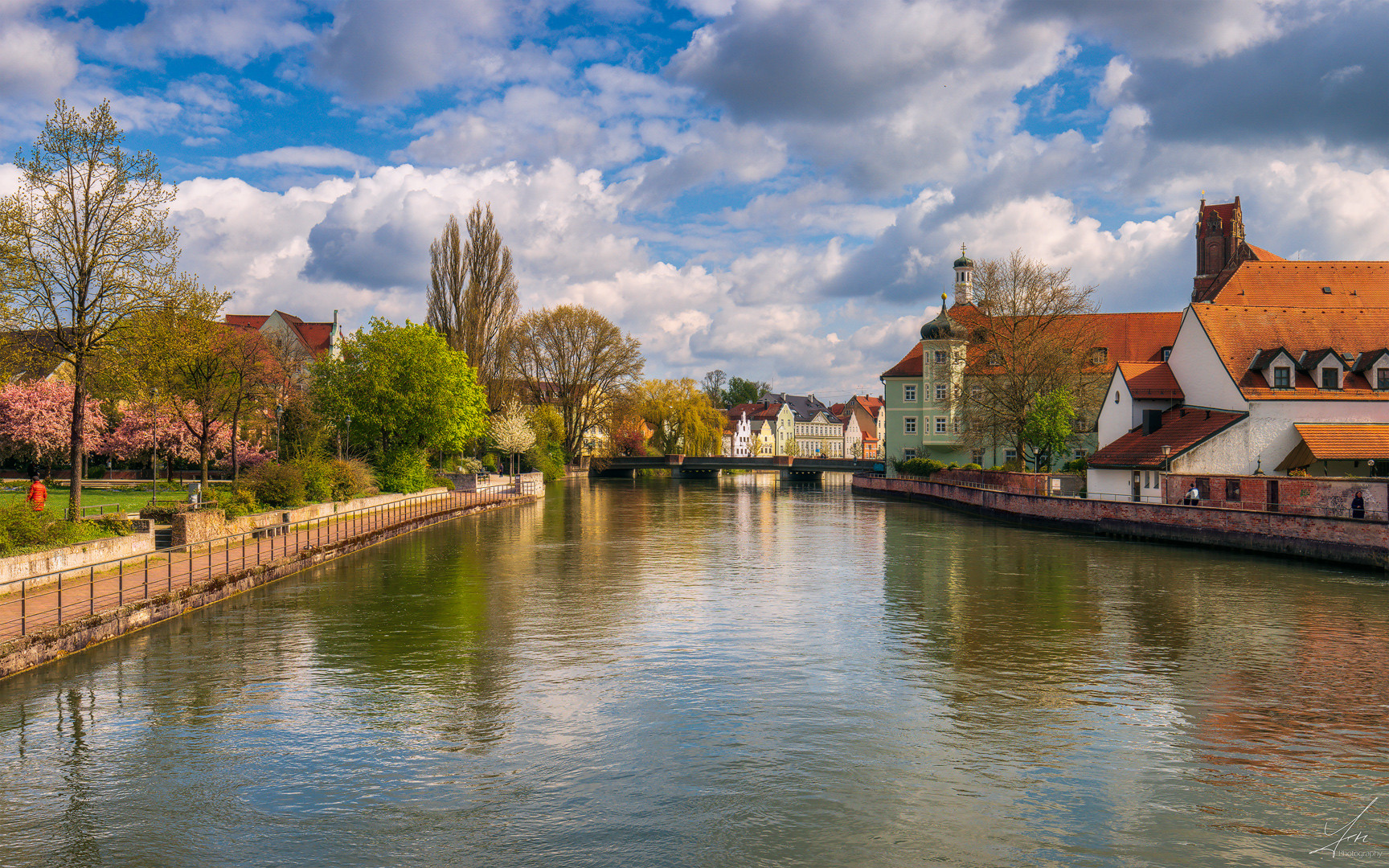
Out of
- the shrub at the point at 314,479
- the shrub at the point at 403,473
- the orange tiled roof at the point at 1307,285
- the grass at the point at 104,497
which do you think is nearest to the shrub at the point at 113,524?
the grass at the point at 104,497

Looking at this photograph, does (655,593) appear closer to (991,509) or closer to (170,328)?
(170,328)

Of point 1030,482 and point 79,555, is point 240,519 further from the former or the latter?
point 1030,482

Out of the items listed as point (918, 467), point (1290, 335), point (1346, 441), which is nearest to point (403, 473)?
point (918, 467)

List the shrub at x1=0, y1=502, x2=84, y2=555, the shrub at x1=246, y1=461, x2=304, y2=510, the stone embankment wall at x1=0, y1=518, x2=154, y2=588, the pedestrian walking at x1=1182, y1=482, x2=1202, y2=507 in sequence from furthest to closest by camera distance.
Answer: the pedestrian walking at x1=1182, y1=482, x2=1202, y2=507
the shrub at x1=246, y1=461, x2=304, y2=510
the shrub at x1=0, y1=502, x2=84, y2=555
the stone embankment wall at x1=0, y1=518, x2=154, y2=588

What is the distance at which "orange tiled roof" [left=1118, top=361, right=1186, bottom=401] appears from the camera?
48.9 m

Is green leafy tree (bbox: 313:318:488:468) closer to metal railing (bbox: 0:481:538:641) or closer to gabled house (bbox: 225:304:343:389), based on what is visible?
metal railing (bbox: 0:481:538:641)

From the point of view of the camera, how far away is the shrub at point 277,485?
118 ft

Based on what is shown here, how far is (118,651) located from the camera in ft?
54.7

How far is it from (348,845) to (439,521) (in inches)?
1567

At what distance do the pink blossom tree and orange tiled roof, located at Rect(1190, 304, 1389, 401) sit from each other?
191 feet

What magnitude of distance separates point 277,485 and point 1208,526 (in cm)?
3539

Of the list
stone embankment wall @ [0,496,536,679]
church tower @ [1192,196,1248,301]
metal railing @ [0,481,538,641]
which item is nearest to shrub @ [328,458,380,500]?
metal railing @ [0,481,538,641]

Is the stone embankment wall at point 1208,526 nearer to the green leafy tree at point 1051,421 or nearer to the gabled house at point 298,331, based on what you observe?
the green leafy tree at point 1051,421

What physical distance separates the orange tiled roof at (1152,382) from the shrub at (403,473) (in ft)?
129
